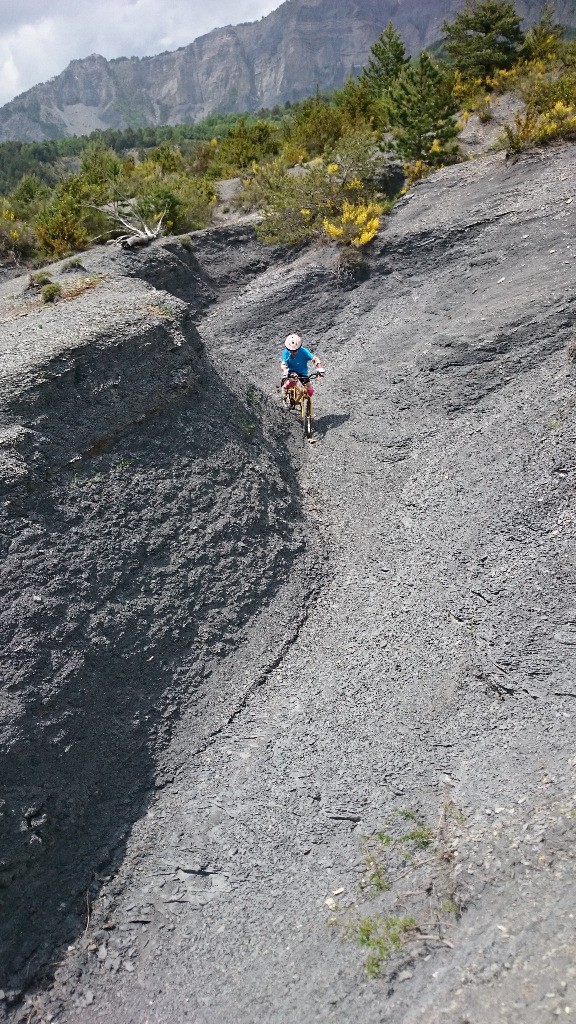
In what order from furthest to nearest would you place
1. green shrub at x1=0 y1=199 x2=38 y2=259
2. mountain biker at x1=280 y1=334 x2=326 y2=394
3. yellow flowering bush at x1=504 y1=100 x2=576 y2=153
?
1. green shrub at x1=0 y1=199 x2=38 y2=259
2. yellow flowering bush at x1=504 y1=100 x2=576 y2=153
3. mountain biker at x1=280 y1=334 x2=326 y2=394

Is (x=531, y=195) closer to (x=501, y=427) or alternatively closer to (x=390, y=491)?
(x=501, y=427)

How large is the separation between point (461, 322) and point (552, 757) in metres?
8.24

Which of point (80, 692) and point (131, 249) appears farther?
point (131, 249)

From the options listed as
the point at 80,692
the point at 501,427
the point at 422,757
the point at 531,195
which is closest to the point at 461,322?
the point at 501,427

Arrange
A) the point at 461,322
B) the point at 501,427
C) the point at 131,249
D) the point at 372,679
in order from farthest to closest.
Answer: the point at 131,249 < the point at 461,322 < the point at 501,427 < the point at 372,679

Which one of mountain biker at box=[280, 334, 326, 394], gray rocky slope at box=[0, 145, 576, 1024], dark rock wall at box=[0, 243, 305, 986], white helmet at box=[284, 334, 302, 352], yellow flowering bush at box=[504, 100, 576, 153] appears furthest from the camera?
yellow flowering bush at box=[504, 100, 576, 153]

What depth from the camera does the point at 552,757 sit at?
15.6 feet

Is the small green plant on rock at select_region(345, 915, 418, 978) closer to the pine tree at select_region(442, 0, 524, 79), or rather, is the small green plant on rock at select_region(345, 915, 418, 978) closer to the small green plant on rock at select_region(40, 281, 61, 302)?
the small green plant on rock at select_region(40, 281, 61, 302)

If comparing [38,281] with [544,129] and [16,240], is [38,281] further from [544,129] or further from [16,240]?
[544,129]

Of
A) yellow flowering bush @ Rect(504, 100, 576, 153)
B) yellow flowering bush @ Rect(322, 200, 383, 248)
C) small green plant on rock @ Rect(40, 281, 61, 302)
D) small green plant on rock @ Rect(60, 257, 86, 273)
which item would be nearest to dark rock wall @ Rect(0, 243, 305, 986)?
small green plant on rock @ Rect(40, 281, 61, 302)

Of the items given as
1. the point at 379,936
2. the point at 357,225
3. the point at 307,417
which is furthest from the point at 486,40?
the point at 379,936

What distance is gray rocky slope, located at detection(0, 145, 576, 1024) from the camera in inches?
164

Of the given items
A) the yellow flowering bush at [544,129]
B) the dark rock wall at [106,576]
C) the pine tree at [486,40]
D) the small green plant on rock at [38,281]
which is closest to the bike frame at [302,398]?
the dark rock wall at [106,576]

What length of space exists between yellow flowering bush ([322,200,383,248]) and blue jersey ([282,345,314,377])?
15.6ft
